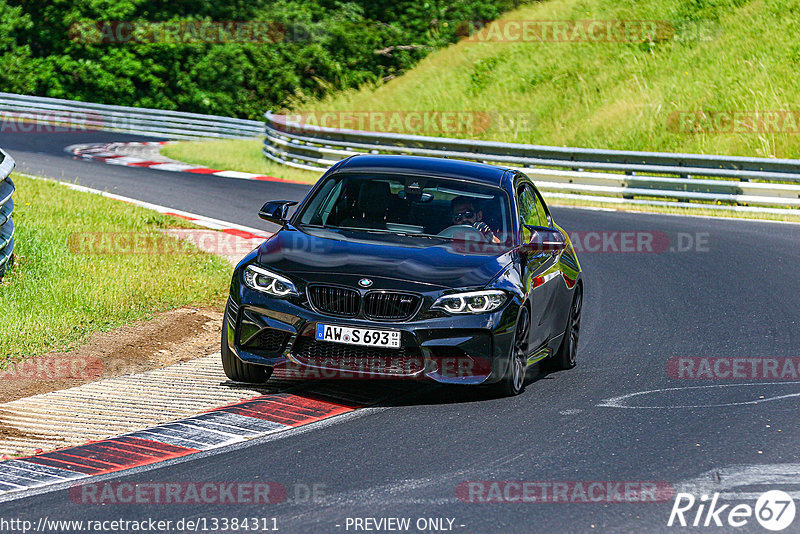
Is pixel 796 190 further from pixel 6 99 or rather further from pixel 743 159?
pixel 6 99

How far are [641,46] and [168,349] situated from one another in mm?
27397

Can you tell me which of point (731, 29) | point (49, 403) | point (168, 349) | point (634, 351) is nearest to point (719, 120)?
point (731, 29)

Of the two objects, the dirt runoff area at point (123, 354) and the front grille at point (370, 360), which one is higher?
the front grille at point (370, 360)

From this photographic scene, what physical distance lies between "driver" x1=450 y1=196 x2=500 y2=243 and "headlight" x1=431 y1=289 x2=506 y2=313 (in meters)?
0.96

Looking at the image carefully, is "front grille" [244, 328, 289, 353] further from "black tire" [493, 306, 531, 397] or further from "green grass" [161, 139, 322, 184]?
"green grass" [161, 139, 322, 184]

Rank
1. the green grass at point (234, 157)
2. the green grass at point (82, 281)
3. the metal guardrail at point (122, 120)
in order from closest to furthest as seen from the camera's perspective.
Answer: the green grass at point (82, 281)
the green grass at point (234, 157)
the metal guardrail at point (122, 120)

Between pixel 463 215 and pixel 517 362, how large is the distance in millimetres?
1307

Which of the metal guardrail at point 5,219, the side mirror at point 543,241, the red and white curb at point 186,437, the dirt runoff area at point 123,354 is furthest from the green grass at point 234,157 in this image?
the red and white curb at point 186,437

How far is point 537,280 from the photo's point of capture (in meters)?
8.35

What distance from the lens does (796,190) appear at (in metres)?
20.7

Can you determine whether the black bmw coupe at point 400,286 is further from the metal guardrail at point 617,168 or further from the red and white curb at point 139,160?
the red and white curb at point 139,160

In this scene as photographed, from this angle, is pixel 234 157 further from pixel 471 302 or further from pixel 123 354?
pixel 471 302

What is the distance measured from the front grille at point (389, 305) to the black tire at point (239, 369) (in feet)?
3.46

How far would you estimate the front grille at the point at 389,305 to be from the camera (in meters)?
7.44
